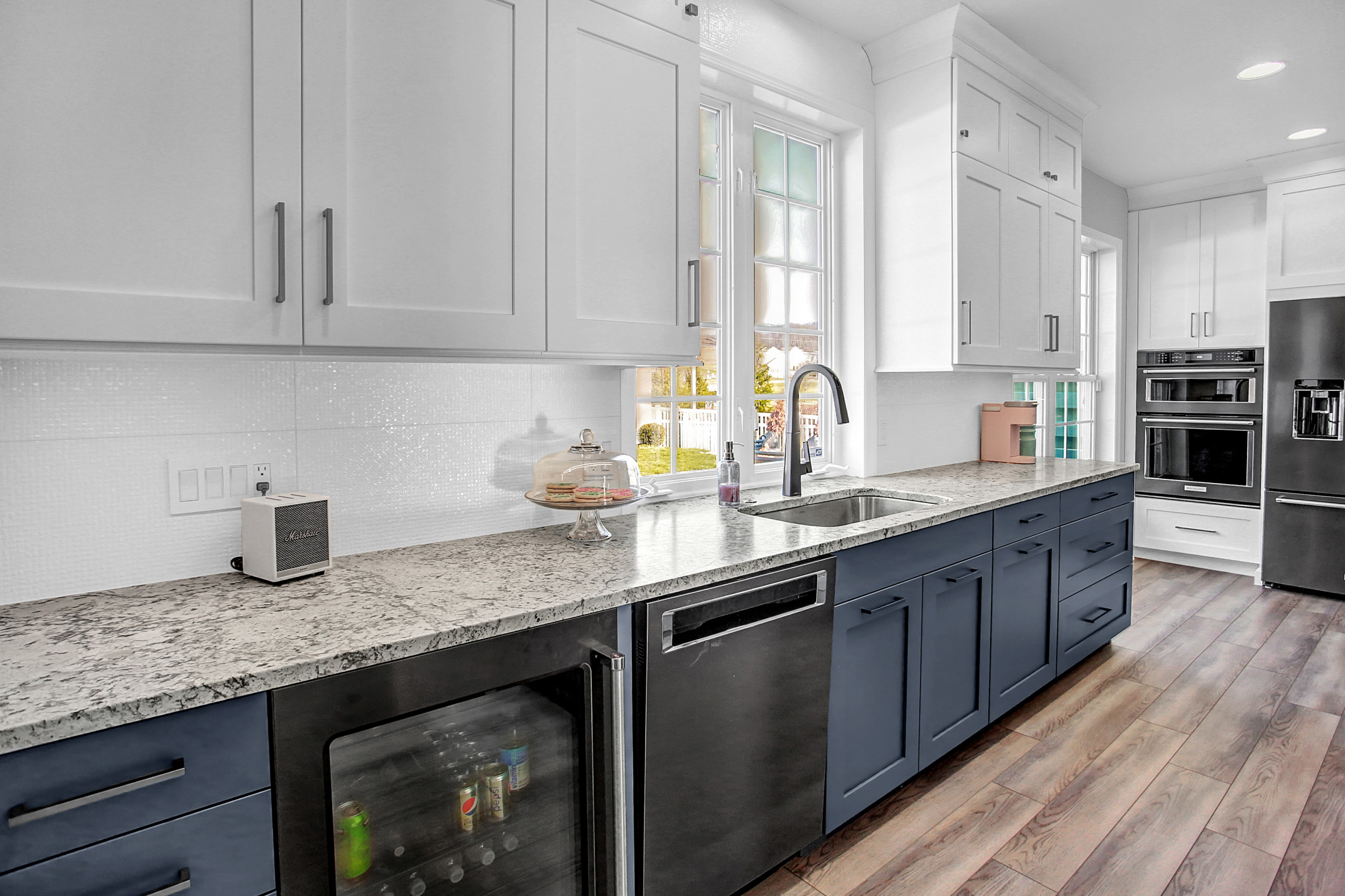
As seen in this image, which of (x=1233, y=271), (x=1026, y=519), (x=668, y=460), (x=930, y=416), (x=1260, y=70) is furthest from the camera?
(x=1233, y=271)

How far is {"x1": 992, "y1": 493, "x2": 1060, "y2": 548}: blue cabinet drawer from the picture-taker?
243 cm

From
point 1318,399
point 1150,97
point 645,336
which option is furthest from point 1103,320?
point 645,336

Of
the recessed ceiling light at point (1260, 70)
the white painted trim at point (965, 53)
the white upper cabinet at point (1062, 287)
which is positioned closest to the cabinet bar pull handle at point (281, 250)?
the white painted trim at point (965, 53)

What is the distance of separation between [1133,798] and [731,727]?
146cm

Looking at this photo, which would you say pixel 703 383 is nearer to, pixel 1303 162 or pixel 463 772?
pixel 463 772

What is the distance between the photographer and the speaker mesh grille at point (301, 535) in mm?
1378

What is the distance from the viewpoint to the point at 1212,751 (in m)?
2.47

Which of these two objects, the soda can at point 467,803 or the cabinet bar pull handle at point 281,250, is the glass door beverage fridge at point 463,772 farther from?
the cabinet bar pull handle at point 281,250

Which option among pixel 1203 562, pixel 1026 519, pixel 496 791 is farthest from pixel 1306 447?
pixel 496 791

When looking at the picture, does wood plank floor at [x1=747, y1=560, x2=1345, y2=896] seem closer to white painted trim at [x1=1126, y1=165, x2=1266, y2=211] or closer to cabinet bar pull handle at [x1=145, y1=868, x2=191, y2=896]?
cabinet bar pull handle at [x1=145, y1=868, x2=191, y2=896]

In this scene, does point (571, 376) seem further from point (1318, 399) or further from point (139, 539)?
point (1318, 399)

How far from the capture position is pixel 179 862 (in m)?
0.92

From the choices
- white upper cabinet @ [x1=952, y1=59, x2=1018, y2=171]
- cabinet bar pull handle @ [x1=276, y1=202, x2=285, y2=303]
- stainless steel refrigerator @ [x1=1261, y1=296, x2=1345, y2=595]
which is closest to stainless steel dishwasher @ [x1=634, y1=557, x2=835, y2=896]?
cabinet bar pull handle @ [x1=276, y1=202, x2=285, y2=303]

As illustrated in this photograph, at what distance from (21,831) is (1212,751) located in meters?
3.12
